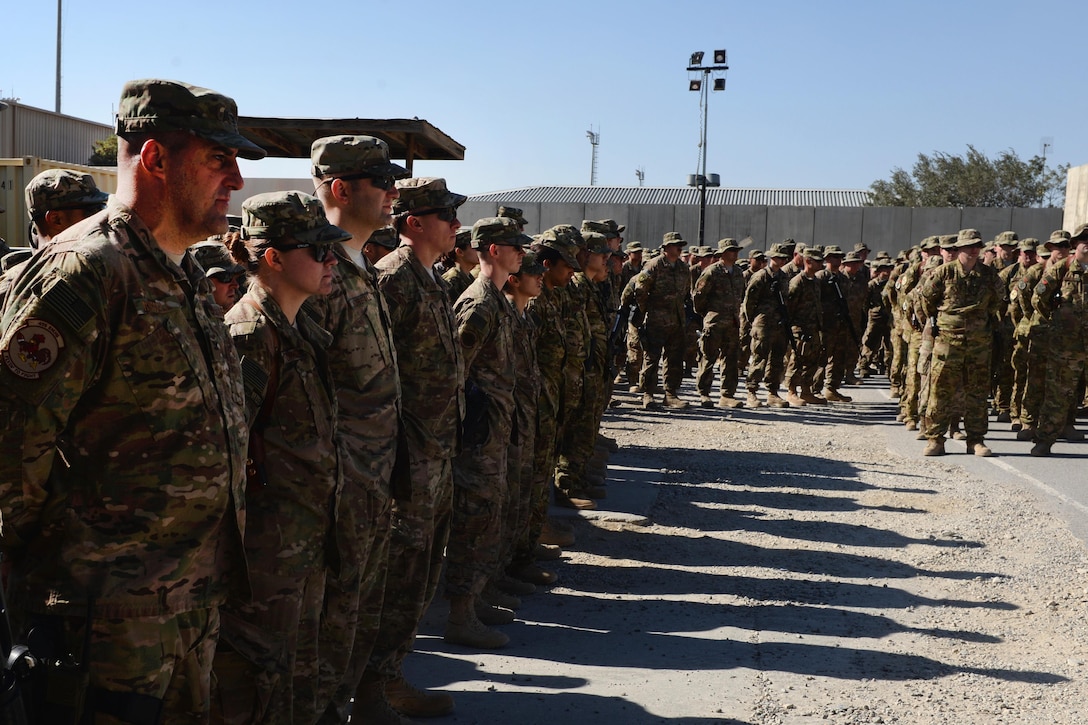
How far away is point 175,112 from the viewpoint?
239 cm

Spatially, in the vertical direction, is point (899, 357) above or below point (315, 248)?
below

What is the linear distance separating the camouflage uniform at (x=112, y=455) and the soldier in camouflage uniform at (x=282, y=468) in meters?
0.54

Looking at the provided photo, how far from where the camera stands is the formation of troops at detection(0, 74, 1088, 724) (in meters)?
2.17

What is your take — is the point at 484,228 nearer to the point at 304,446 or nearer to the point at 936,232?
the point at 304,446

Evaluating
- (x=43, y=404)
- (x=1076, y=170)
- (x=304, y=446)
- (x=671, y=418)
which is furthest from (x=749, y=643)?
(x=1076, y=170)

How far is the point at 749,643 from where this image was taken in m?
5.23

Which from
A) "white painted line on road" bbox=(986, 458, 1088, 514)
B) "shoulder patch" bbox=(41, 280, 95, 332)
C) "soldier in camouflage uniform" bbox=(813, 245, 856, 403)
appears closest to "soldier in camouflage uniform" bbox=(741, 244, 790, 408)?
"soldier in camouflage uniform" bbox=(813, 245, 856, 403)

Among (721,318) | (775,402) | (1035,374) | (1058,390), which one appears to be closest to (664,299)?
(721,318)

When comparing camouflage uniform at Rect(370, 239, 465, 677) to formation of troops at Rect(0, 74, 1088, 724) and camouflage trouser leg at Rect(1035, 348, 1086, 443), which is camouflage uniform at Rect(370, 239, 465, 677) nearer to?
formation of troops at Rect(0, 74, 1088, 724)

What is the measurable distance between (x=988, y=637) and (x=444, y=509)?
3.07 meters

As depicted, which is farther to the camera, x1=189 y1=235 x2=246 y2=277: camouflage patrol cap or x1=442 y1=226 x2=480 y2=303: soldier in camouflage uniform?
x1=442 y1=226 x2=480 y2=303: soldier in camouflage uniform

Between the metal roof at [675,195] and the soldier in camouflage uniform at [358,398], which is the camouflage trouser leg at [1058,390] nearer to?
the soldier in camouflage uniform at [358,398]

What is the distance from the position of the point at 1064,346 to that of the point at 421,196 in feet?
29.2

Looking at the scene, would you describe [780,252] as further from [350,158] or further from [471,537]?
[350,158]
